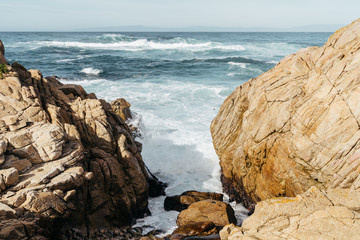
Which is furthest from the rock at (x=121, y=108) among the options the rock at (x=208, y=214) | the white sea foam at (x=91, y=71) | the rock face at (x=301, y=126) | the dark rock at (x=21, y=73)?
the white sea foam at (x=91, y=71)

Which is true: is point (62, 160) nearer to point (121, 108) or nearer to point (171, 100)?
point (121, 108)

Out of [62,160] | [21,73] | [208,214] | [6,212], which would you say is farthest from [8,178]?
[208,214]

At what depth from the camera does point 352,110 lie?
10.2m

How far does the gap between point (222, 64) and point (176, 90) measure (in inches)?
896

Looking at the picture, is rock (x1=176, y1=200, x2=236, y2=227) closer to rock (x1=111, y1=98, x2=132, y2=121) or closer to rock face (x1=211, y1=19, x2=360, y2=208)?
rock face (x1=211, y1=19, x2=360, y2=208)

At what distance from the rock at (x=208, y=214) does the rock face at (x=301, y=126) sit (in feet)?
7.62

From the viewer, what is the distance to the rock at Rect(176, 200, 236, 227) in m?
11.9

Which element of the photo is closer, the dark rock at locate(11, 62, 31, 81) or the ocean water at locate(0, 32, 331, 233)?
the dark rock at locate(11, 62, 31, 81)

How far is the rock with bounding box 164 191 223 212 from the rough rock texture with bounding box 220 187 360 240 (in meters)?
6.79

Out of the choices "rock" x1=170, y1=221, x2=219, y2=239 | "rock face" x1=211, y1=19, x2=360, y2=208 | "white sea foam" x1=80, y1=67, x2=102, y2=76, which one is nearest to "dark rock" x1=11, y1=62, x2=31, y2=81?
"rock" x1=170, y1=221, x2=219, y2=239

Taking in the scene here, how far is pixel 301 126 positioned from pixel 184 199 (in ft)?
23.1

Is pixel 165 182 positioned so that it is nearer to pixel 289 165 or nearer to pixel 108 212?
pixel 108 212

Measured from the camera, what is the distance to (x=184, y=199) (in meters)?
14.2

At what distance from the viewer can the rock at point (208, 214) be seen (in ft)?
38.9
